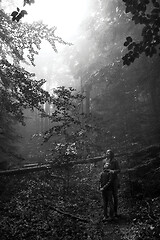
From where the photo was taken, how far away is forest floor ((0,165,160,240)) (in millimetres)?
6844

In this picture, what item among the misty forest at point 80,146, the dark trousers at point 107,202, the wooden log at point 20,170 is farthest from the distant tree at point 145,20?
the wooden log at point 20,170

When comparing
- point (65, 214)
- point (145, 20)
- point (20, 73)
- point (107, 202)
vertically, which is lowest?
point (65, 214)

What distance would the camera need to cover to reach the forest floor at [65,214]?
Result: 22.5 ft

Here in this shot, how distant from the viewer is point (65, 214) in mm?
8602

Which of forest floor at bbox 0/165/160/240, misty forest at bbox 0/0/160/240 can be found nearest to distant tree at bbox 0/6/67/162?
misty forest at bbox 0/0/160/240

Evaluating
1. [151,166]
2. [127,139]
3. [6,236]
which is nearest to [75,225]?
[6,236]

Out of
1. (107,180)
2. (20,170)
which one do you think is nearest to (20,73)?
(107,180)

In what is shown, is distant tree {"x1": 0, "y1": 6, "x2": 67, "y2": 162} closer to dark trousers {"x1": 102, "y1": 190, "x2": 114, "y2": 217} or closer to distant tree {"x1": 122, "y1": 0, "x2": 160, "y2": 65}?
dark trousers {"x1": 102, "y1": 190, "x2": 114, "y2": 217}

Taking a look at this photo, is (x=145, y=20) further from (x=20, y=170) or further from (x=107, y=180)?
(x=20, y=170)

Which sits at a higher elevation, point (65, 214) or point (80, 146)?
point (80, 146)

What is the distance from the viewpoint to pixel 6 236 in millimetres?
6934

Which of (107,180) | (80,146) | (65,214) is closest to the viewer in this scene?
(107,180)

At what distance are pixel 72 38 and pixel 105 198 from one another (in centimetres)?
2234

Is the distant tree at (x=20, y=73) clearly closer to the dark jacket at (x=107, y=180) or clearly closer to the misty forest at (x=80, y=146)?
the misty forest at (x=80, y=146)
